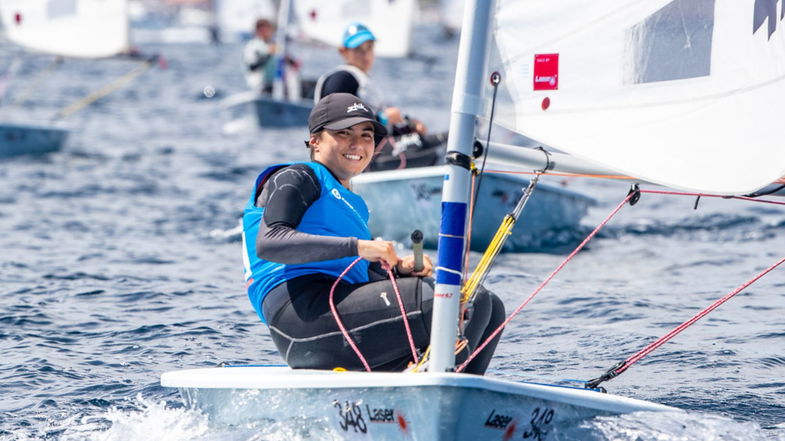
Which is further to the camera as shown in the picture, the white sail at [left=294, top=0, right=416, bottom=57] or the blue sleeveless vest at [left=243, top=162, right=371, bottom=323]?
the white sail at [left=294, top=0, right=416, bottom=57]

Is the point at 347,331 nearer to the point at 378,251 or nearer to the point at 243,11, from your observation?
the point at 378,251

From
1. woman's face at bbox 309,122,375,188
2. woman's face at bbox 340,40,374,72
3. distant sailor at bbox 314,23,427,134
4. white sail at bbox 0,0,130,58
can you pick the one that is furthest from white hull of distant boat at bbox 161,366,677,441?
white sail at bbox 0,0,130,58

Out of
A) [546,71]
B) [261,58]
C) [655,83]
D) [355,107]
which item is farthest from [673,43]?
[261,58]

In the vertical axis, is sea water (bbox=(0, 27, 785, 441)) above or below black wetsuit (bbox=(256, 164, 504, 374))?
below

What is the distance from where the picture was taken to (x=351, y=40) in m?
7.30

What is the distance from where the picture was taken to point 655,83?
330 cm

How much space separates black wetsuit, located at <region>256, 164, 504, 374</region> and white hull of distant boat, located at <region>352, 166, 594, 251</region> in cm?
403

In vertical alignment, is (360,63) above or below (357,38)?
below

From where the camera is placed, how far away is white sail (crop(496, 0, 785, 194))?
10.4 feet

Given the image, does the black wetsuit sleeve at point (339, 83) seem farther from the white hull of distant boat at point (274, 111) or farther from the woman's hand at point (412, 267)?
the white hull of distant boat at point (274, 111)

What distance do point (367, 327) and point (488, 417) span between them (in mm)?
540

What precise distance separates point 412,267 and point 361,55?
4.01 m

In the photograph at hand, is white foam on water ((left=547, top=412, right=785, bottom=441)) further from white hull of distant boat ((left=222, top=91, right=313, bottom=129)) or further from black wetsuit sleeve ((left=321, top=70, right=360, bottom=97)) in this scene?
white hull of distant boat ((left=222, top=91, right=313, bottom=129))

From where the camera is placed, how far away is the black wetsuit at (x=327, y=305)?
3.29 meters
